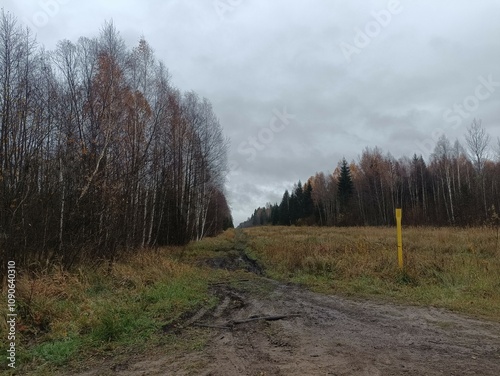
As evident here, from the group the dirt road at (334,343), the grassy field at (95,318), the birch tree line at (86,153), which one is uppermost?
the birch tree line at (86,153)

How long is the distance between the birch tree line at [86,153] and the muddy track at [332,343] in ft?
18.5

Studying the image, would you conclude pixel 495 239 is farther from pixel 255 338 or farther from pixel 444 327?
pixel 255 338

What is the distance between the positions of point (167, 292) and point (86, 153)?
534cm

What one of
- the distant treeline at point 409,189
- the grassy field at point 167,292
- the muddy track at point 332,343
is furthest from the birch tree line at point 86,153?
the distant treeline at point 409,189

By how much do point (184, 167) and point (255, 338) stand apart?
2151 centimetres

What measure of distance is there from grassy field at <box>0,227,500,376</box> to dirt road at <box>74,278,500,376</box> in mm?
516

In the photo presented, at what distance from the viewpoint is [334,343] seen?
482cm

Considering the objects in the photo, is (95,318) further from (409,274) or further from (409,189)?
(409,189)

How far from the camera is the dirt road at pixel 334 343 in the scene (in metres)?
3.93

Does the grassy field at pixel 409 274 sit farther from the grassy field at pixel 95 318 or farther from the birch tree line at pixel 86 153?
the birch tree line at pixel 86 153

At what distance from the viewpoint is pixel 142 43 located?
60.2ft

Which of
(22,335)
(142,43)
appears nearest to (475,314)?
(22,335)

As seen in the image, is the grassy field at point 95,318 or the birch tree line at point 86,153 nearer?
the grassy field at point 95,318

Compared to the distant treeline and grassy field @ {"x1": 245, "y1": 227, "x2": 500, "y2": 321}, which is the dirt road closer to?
A: grassy field @ {"x1": 245, "y1": 227, "x2": 500, "y2": 321}
